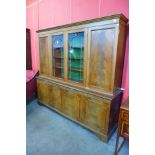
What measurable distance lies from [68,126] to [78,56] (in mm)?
→ 1376

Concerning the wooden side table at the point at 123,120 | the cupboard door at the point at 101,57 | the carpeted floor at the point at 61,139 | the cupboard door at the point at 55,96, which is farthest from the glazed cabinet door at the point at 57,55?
the wooden side table at the point at 123,120

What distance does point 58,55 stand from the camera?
2.76 metres

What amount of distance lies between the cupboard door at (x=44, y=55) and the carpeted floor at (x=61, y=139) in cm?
108

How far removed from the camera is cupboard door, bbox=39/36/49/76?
2900 millimetres

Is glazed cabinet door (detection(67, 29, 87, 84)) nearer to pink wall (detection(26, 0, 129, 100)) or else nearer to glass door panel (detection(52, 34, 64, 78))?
glass door panel (detection(52, 34, 64, 78))

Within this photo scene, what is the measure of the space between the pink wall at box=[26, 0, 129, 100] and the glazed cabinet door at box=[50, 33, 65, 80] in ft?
1.72

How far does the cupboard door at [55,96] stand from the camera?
275 cm

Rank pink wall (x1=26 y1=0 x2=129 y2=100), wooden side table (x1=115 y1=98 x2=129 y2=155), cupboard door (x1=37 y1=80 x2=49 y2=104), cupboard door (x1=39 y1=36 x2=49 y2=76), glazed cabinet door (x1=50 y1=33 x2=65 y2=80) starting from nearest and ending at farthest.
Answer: wooden side table (x1=115 y1=98 x2=129 y2=155)
pink wall (x1=26 y1=0 x2=129 y2=100)
glazed cabinet door (x1=50 y1=33 x2=65 y2=80)
cupboard door (x1=39 y1=36 x2=49 y2=76)
cupboard door (x1=37 y1=80 x2=49 y2=104)

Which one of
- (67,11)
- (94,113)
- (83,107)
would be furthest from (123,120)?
(67,11)

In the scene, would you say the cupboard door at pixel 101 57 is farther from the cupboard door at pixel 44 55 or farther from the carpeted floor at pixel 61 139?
the cupboard door at pixel 44 55

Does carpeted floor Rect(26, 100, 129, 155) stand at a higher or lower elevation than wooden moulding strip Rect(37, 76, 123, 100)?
lower

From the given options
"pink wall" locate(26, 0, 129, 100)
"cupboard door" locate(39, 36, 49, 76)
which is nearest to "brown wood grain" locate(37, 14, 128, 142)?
"cupboard door" locate(39, 36, 49, 76)
